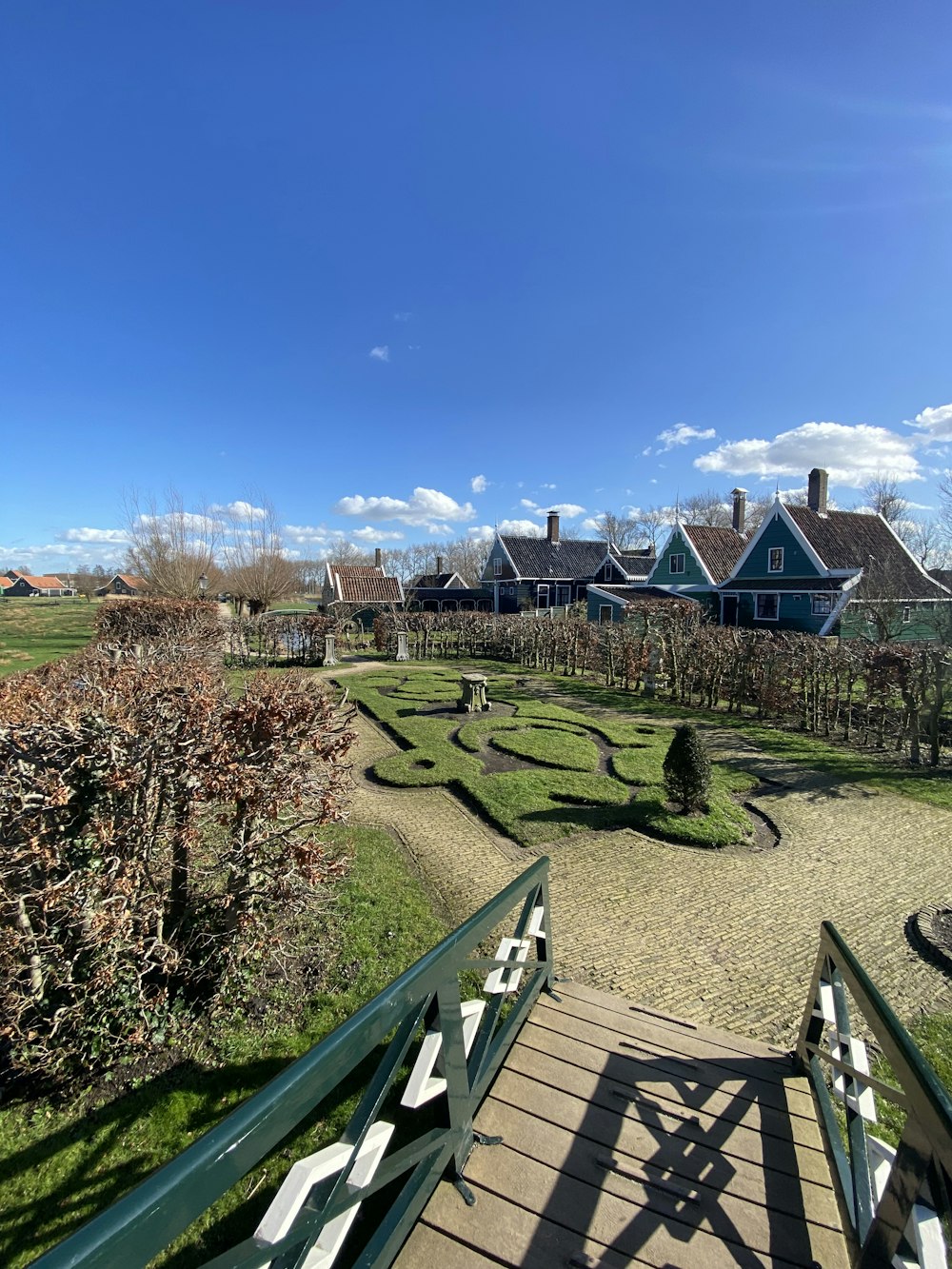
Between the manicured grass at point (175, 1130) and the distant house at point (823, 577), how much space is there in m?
24.4

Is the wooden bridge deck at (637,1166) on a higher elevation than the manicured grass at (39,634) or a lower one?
lower

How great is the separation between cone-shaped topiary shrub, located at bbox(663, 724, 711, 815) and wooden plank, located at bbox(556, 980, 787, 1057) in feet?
14.0

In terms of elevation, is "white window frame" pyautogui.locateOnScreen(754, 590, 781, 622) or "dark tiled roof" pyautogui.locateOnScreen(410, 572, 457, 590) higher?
"dark tiled roof" pyautogui.locateOnScreen(410, 572, 457, 590)

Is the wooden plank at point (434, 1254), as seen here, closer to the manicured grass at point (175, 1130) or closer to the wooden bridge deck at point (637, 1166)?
the wooden bridge deck at point (637, 1166)

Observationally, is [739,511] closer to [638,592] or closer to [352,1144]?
[638,592]

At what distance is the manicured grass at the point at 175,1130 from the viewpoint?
9.30ft

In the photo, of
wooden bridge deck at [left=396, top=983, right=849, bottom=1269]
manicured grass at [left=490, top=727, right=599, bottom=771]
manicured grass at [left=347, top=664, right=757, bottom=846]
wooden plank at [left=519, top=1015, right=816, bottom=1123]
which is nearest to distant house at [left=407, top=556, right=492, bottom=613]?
manicured grass at [left=347, top=664, right=757, bottom=846]

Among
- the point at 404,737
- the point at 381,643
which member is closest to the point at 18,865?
the point at 404,737

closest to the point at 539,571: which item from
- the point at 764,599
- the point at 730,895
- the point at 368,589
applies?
the point at 368,589

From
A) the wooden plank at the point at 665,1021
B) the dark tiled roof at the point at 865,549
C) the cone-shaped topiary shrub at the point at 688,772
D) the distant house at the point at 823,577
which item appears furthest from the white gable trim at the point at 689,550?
the wooden plank at the point at 665,1021

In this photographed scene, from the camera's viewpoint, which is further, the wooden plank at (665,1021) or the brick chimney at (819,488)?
the brick chimney at (819,488)

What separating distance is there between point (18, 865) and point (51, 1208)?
5.48 ft

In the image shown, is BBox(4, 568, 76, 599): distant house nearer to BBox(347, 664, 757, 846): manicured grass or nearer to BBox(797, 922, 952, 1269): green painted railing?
BBox(347, 664, 757, 846): manicured grass

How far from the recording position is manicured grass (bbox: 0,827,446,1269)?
2.84 m
